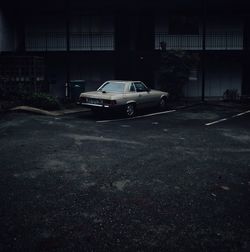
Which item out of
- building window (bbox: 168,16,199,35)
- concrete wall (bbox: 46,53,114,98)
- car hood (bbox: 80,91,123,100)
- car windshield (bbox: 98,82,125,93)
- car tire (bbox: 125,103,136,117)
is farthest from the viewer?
concrete wall (bbox: 46,53,114,98)

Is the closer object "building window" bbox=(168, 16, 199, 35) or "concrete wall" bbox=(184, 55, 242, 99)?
"building window" bbox=(168, 16, 199, 35)

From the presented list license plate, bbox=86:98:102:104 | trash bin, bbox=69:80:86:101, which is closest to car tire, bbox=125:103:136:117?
license plate, bbox=86:98:102:104

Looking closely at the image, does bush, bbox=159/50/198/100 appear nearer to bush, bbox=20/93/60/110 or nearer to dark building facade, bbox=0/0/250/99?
dark building facade, bbox=0/0/250/99

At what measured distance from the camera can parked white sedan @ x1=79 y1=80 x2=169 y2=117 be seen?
14836mm

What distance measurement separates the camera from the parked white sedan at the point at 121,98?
48.7 ft

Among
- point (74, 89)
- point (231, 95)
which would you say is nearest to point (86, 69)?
point (74, 89)

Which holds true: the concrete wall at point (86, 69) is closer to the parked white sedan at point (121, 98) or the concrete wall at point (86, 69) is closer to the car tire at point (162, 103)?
the car tire at point (162, 103)

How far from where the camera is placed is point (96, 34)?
24375mm

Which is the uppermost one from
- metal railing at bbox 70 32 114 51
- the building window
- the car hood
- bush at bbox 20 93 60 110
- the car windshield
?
the building window

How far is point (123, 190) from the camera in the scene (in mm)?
6430

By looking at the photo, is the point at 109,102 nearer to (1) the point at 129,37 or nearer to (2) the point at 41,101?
(2) the point at 41,101

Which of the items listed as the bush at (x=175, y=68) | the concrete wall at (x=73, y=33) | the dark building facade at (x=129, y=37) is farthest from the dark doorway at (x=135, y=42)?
the bush at (x=175, y=68)

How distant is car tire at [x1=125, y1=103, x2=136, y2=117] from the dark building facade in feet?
28.0

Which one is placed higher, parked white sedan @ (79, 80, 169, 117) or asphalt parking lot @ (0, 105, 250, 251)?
parked white sedan @ (79, 80, 169, 117)
